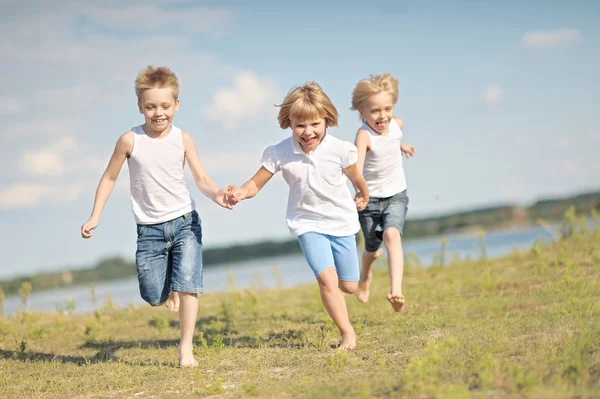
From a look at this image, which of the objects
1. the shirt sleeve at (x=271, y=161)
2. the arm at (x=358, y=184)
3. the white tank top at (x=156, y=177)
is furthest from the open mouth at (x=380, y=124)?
the white tank top at (x=156, y=177)

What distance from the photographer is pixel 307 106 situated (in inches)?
212

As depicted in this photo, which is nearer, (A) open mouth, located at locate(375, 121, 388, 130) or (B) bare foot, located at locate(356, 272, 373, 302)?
(A) open mouth, located at locate(375, 121, 388, 130)

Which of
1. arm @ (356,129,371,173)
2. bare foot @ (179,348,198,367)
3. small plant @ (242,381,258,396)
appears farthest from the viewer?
arm @ (356,129,371,173)

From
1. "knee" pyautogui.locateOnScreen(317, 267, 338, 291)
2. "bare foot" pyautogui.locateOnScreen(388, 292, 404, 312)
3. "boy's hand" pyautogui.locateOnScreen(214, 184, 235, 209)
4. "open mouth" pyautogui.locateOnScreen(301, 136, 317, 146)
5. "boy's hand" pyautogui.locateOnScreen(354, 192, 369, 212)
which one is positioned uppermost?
"open mouth" pyautogui.locateOnScreen(301, 136, 317, 146)

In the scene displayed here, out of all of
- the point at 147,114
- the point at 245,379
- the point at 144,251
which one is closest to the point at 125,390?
the point at 245,379

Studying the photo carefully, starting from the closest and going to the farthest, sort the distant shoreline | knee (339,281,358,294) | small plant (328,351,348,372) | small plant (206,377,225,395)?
small plant (206,377,225,395)
small plant (328,351,348,372)
knee (339,281,358,294)
the distant shoreline

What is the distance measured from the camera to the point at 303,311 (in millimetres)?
8016

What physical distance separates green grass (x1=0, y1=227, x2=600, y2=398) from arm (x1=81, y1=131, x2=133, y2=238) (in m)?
1.32

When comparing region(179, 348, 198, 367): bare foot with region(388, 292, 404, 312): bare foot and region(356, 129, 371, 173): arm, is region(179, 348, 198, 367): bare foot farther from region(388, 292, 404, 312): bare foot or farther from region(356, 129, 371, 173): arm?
region(356, 129, 371, 173): arm

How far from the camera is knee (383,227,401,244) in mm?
6363

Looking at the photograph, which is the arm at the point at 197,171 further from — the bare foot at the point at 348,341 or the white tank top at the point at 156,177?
the bare foot at the point at 348,341

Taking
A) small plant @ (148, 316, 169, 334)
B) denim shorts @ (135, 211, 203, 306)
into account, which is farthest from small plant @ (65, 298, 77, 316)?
denim shorts @ (135, 211, 203, 306)

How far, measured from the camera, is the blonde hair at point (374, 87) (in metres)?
6.54

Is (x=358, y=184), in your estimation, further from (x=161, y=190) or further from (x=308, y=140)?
(x=161, y=190)
